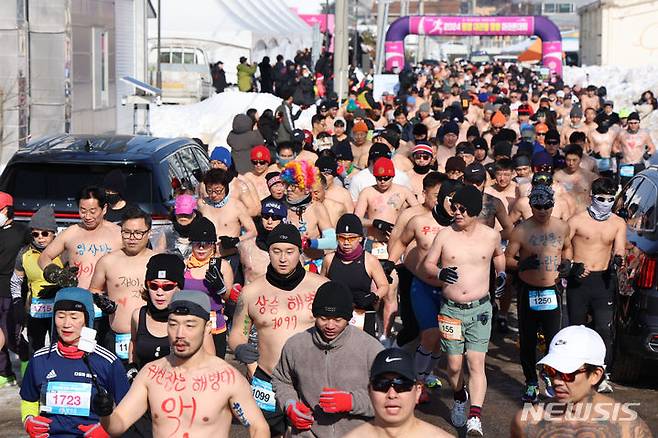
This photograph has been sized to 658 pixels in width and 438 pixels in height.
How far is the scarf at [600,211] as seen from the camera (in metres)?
10.7

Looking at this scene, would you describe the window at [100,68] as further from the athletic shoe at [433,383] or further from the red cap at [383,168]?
the athletic shoe at [433,383]

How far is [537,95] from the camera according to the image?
105ft

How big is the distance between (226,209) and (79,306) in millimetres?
4884

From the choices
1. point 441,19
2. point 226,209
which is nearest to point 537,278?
point 226,209

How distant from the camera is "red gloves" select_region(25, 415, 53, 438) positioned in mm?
6586

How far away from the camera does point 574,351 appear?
16.6 ft

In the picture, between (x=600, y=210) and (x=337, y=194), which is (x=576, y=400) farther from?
(x=337, y=194)

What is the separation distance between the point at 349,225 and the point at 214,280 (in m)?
1.04

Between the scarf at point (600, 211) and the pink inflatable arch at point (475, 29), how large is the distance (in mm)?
38304

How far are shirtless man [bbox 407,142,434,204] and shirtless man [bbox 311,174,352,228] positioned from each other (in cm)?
104

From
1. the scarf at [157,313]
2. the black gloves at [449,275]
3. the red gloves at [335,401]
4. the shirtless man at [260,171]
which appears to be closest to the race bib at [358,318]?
the black gloves at [449,275]

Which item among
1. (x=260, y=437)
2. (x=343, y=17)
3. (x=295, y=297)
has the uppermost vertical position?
(x=343, y=17)

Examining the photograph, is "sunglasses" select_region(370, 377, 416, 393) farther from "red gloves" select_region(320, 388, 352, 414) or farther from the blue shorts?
the blue shorts

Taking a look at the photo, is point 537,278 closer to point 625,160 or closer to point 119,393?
point 119,393
